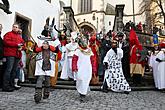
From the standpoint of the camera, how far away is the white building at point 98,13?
4988cm

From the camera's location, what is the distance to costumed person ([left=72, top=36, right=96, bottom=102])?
6.97m

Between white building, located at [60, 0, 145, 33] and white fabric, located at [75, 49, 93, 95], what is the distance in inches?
1648

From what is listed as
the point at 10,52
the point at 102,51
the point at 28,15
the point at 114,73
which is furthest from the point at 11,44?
the point at 28,15

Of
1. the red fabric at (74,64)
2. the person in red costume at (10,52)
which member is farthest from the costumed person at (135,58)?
the person in red costume at (10,52)

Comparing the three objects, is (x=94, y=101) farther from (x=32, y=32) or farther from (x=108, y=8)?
(x=108, y=8)

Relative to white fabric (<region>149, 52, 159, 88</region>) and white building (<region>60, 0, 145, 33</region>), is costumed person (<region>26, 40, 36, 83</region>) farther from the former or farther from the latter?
white building (<region>60, 0, 145, 33</region>)

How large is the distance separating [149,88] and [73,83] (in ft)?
10.1

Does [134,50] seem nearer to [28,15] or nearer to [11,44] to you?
[11,44]

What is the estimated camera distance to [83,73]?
7.05m

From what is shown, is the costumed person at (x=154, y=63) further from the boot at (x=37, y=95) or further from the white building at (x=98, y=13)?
the white building at (x=98, y=13)

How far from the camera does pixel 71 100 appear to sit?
6852 mm

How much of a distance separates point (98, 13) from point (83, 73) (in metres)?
44.2

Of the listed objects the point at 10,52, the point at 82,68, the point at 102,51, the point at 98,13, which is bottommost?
the point at 82,68

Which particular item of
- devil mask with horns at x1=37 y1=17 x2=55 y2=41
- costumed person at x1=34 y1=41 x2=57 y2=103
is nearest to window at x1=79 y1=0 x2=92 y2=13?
devil mask with horns at x1=37 y1=17 x2=55 y2=41
